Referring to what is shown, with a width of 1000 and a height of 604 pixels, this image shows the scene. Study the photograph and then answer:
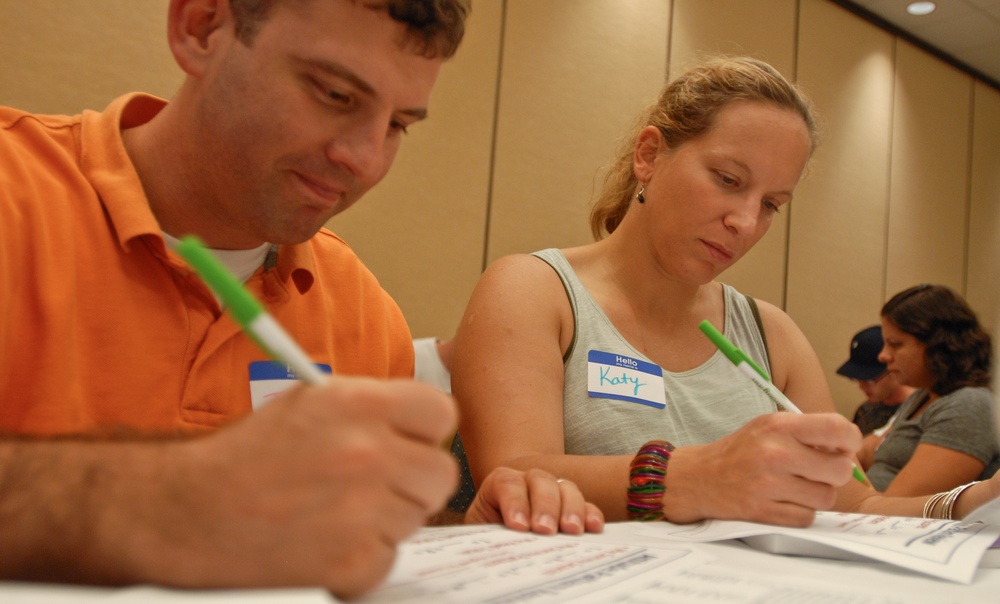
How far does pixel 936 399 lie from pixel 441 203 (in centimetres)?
208

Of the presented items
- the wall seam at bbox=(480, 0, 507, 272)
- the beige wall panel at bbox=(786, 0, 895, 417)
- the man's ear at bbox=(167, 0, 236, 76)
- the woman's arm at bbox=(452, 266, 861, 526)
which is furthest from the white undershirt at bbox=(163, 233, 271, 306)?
the beige wall panel at bbox=(786, 0, 895, 417)

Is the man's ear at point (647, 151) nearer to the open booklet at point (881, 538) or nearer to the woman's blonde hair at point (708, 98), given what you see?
the woman's blonde hair at point (708, 98)

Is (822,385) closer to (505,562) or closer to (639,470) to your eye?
(639,470)

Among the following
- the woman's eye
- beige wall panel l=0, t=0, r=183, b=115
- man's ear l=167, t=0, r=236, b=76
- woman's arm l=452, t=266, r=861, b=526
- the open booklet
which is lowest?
the open booklet

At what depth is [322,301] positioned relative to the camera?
114 centimetres

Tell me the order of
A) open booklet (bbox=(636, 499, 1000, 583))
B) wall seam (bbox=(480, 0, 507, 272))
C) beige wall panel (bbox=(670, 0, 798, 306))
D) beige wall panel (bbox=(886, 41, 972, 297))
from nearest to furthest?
open booklet (bbox=(636, 499, 1000, 583)) < wall seam (bbox=(480, 0, 507, 272)) < beige wall panel (bbox=(670, 0, 798, 306)) < beige wall panel (bbox=(886, 41, 972, 297))

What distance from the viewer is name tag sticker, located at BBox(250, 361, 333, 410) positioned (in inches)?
38.7

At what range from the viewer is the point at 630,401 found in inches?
50.1

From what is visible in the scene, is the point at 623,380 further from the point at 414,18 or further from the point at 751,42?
the point at 751,42

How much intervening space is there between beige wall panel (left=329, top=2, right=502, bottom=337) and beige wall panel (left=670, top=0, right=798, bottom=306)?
1153 millimetres

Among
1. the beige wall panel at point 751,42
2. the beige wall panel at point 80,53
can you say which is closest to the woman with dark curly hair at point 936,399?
the beige wall panel at point 751,42

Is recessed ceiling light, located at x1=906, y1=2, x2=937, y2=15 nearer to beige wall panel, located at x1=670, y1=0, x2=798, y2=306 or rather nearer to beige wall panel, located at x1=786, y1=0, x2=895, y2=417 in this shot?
beige wall panel, located at x1=786, y1=0, x2=895, y2=417

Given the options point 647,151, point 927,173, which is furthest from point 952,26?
point 647,151

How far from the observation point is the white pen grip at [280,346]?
1.35ft
